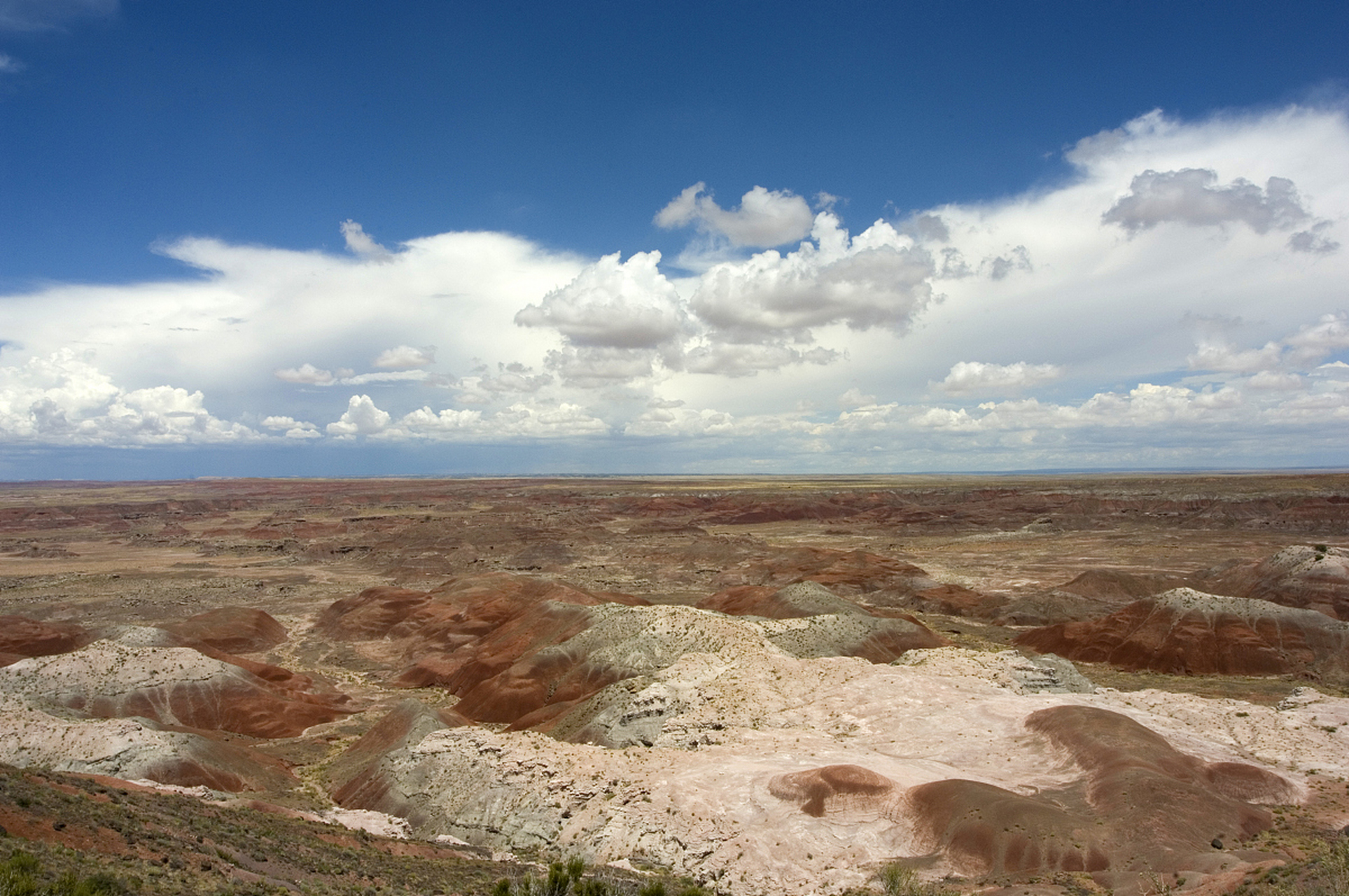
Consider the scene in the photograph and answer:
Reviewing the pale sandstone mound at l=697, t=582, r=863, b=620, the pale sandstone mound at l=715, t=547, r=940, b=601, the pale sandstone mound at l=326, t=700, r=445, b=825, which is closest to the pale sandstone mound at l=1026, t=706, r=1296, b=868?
the pale sandstone mound at l=326, t=700, r=445, b=825

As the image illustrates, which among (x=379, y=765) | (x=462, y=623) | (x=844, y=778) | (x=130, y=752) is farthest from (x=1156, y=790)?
(x=462, y=623)

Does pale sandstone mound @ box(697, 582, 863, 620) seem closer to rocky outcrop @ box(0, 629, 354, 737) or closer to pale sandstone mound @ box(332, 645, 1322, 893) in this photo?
pale sandstone mound @ box(332, 645, 1322, 893)

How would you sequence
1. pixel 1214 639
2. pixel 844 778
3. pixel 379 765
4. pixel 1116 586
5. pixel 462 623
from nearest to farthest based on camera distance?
1. pixel 844 778
2. pixel 379 765
3. pixel 1214 639
4. pixel 462 623
5. pixel 1116 586

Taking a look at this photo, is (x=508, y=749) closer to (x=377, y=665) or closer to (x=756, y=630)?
(x=756, y=630)

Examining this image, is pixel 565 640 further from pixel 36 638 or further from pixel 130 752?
pixel 36 638

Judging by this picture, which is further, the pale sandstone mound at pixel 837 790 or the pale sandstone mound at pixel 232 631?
the pale sandstone mound at pixel 232 631

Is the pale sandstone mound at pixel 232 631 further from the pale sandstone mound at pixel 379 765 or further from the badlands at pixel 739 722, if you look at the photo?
Result: the pale sandstone mound at pixel 379 765

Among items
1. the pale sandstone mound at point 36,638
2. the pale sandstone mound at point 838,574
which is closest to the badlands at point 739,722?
the pale sandstone mound at point 36,638
